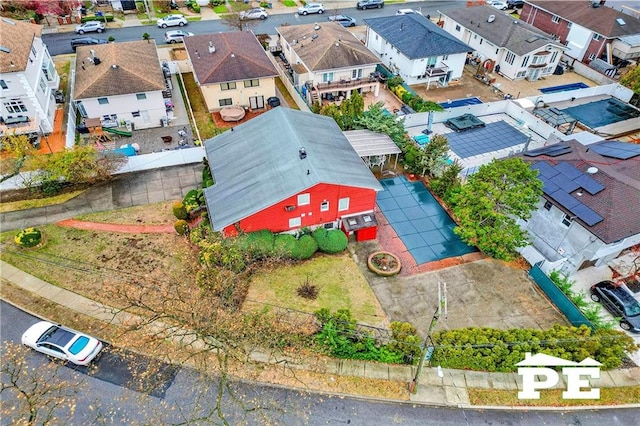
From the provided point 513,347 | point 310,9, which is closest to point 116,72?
point 310,9

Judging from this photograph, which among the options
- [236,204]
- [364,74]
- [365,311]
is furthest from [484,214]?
[364,74]

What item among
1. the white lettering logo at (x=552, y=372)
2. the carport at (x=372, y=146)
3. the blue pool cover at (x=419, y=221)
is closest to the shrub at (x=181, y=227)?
the carport at (x=372, y=146)

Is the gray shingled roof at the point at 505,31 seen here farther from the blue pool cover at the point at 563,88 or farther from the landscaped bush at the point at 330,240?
the landscaped bush at the point at 330,240

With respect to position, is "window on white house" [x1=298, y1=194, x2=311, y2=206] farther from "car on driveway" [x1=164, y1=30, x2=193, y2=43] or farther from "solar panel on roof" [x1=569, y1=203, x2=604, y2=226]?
"car on driveway" [x1=164, y1=30, x2=193, y2=43]

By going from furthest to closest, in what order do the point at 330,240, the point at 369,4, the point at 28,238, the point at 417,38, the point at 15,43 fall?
the point at 369,4
the point at 417,38
the point at 15,43
the point at 330,240
the point at 28,238

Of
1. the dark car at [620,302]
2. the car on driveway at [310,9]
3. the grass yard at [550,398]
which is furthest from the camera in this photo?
the car on driveway at [310,9]

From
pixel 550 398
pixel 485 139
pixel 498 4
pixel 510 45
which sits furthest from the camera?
pixel 498 4

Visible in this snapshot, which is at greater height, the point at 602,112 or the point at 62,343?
the point at 602,112

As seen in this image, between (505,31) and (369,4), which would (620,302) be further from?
(369,4)

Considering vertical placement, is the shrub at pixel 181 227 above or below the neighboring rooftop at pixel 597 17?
below
